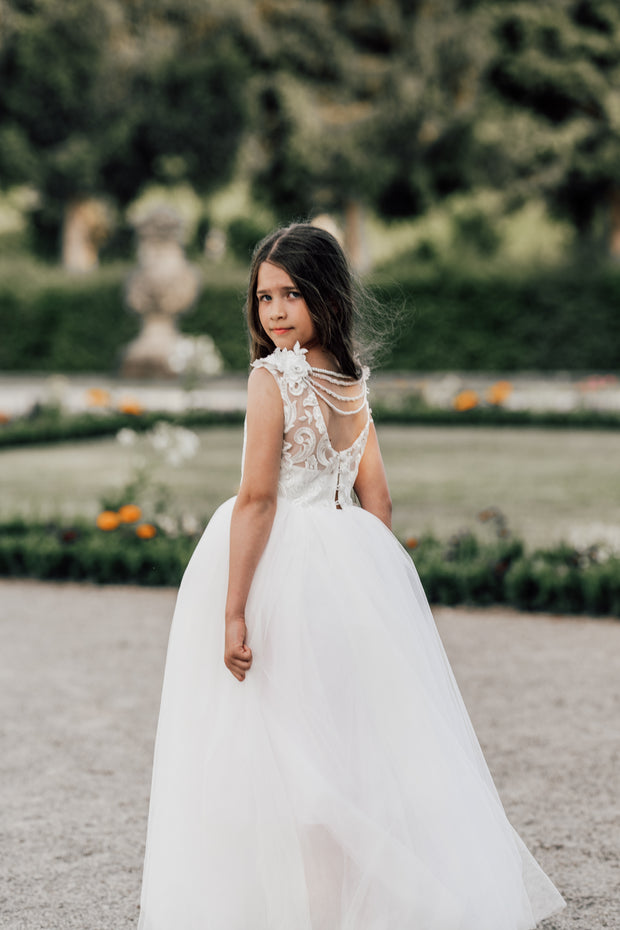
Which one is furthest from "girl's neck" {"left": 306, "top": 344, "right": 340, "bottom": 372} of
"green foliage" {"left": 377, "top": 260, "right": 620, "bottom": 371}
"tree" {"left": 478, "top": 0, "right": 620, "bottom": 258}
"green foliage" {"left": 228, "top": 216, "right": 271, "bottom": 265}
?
"green foliage" {"left": 228, "top": 216, "right": 271, "bottom": 265}

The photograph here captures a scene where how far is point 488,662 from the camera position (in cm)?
484

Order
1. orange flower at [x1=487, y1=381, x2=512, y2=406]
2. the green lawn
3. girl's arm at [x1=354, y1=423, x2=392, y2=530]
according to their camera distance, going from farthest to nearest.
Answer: orange flower at [x1=487, y1=381, x2=512, y2=406] → the green lawn → girl's arm at [x1=354, y1=423, x2=392, y2=530]

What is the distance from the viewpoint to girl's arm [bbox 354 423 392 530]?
263 centimetres

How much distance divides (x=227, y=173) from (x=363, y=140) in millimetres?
4112

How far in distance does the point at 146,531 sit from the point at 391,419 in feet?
26.6

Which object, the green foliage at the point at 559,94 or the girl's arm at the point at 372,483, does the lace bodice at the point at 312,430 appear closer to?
the girl's arm at the point at 372,483

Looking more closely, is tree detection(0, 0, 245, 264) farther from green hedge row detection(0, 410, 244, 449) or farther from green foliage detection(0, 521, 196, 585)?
green foliage detection(0, 521, 196, 585)

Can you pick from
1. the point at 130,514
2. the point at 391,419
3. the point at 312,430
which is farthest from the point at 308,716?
the point at 391,419

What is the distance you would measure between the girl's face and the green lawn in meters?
4.35

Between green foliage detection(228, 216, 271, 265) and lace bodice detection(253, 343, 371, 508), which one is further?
green foliage detection(228, 216, 271, 265)

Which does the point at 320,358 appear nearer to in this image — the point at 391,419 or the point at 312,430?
the point at 312,430

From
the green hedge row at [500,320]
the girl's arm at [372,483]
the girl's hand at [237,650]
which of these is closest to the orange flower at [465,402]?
the green hedge row at [500,320]

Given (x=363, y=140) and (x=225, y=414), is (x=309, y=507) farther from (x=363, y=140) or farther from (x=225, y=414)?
(x=363, y=140)

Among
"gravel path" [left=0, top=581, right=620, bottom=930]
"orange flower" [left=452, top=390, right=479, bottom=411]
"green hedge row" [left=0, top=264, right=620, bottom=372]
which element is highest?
"green hedge row" [left=0, top=264, right=620, bottom=372]
